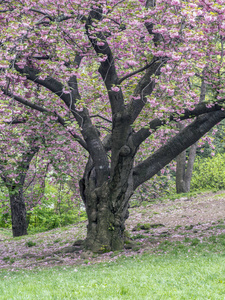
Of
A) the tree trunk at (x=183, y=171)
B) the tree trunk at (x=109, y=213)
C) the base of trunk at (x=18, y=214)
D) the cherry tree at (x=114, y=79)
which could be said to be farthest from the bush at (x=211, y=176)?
the tree trunk at (x=109, y=213)

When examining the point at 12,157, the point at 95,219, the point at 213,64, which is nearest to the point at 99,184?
the point at 95,219

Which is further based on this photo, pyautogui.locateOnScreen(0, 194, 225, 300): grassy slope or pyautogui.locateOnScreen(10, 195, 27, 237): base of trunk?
pyautogui.locateOnScreen(10, 195, 27, 237): base of trunk

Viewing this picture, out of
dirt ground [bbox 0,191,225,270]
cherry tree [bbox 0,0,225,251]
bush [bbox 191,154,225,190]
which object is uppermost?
cherry tree [bbox 0,0,225,251]

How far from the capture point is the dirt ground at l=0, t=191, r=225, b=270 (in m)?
9.98

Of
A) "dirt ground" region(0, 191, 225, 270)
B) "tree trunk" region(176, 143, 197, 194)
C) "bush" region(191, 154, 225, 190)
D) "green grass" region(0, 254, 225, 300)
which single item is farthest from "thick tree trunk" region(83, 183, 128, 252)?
"bush" region(191, 154, 225, 190)

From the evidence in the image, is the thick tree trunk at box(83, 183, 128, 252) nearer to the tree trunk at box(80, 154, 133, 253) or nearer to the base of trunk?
the tree trunk at box(80, 154, 133, 253)

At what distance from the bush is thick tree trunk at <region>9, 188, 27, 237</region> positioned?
14.1 metres

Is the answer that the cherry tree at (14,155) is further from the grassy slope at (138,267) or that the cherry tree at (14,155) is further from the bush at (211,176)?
the bush at (211,176)

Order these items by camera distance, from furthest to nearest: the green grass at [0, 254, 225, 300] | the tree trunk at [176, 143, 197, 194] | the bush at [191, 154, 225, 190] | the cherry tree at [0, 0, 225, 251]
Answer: the bush at [191, 154, 225, 190], the tree trunk at [176, 143, 197, 194], the cherry tree at [0, 0, 225, 251], the green grass at [0, 254, 225, 300]

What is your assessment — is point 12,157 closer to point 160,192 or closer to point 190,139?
point 190,139

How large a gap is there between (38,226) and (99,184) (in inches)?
615

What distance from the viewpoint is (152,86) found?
975 centimetres

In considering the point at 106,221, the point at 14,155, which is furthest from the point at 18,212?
the point at 106,221

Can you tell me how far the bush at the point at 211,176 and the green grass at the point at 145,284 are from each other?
61.2 feet
